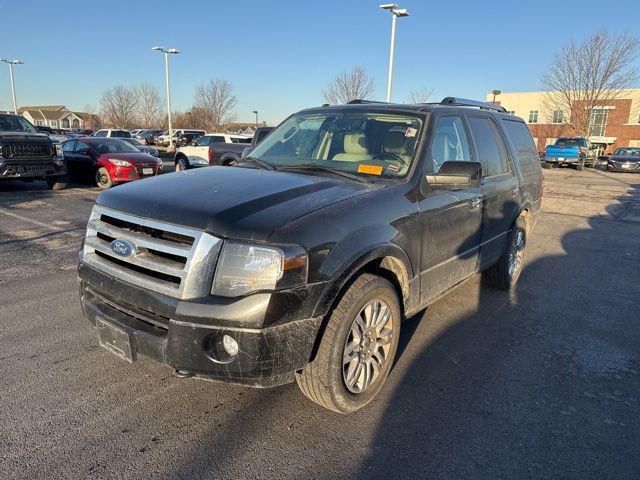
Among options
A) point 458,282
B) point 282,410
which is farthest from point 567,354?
point 282,410

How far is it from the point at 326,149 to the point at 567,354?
265 cm

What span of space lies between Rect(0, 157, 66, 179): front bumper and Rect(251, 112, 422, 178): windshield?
9702mm

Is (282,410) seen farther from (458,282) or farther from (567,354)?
(567,354)

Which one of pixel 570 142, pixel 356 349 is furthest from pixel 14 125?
pixel 570 142

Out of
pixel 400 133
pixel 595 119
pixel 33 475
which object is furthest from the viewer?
pixel 595 119

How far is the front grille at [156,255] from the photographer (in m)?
2.37

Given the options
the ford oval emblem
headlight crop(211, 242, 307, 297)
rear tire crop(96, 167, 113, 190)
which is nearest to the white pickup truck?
rear tire crop(96, 167, 113, 190)

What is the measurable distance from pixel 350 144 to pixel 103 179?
11603 millimetres

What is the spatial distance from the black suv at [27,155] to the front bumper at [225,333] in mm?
10859

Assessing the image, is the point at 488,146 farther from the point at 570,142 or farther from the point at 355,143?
the point at 570,142

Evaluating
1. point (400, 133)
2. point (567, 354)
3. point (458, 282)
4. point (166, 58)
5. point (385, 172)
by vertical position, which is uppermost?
point (166, 58)

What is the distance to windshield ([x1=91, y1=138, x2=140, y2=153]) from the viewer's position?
44.6ft

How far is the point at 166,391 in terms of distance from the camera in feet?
10.0

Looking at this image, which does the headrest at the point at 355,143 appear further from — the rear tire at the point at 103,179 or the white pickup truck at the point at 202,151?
the white pickup truck at the point at 202,151
